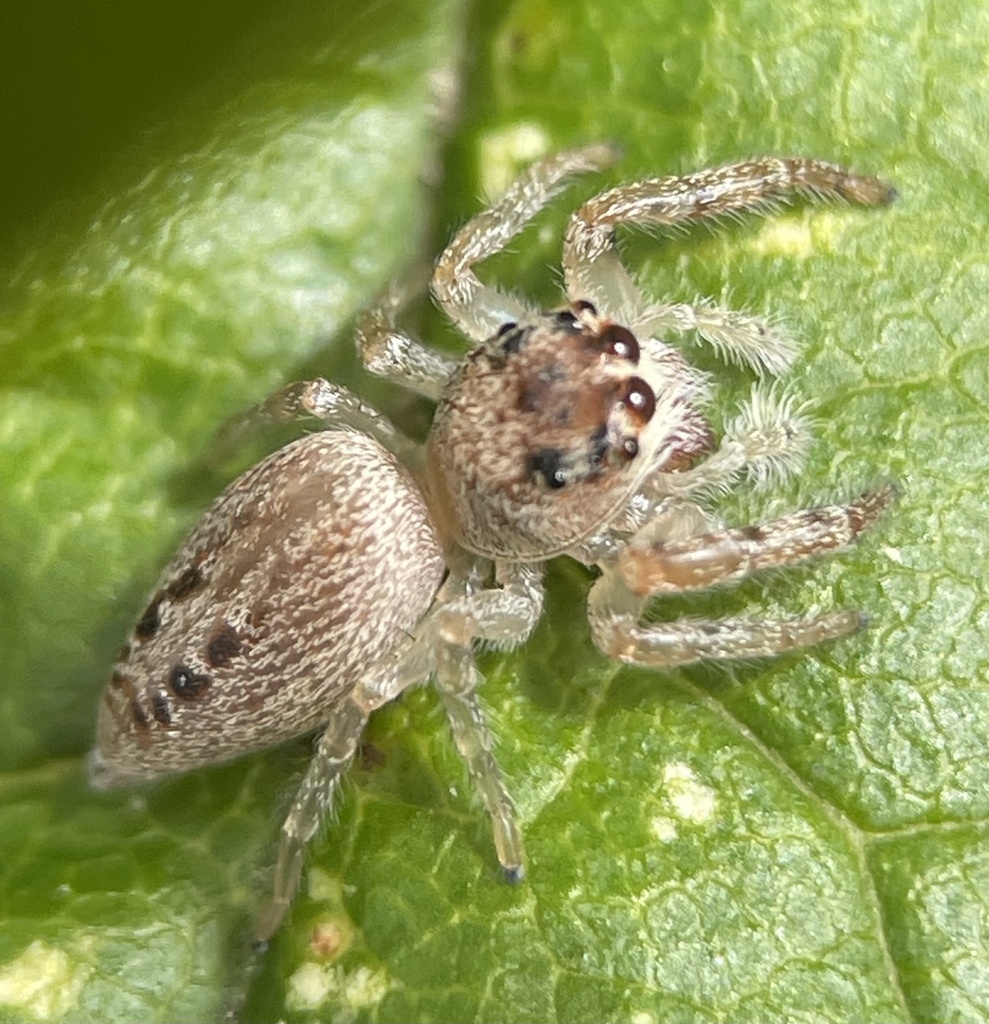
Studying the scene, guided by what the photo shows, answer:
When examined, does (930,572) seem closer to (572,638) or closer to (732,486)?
(732,486)

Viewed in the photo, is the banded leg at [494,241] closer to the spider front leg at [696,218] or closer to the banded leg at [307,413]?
the spider front leg at [696,218]

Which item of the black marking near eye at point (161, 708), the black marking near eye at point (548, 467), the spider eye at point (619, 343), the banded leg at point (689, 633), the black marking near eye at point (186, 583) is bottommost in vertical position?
the banded leg at point (689, 633)

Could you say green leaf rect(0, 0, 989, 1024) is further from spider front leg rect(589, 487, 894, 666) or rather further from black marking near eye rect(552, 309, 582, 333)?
black marking near eye rect(552, 309, 582, 333)

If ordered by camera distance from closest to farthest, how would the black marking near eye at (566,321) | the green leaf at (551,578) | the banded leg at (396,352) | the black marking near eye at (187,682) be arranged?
the green leaf at (551,578) → the black marking near eye at (187,682) → the black marking near eye at (566,321) → the banded leg at (396,352)

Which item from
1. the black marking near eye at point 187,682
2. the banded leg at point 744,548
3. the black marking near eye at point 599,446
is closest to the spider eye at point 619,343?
the black marking near eye at point 599,446

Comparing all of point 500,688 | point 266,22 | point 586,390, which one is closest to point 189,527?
point 500,688

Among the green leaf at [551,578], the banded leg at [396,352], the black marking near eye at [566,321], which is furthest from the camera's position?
the banded leg at [396,352]

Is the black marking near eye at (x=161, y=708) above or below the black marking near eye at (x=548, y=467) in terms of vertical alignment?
above
